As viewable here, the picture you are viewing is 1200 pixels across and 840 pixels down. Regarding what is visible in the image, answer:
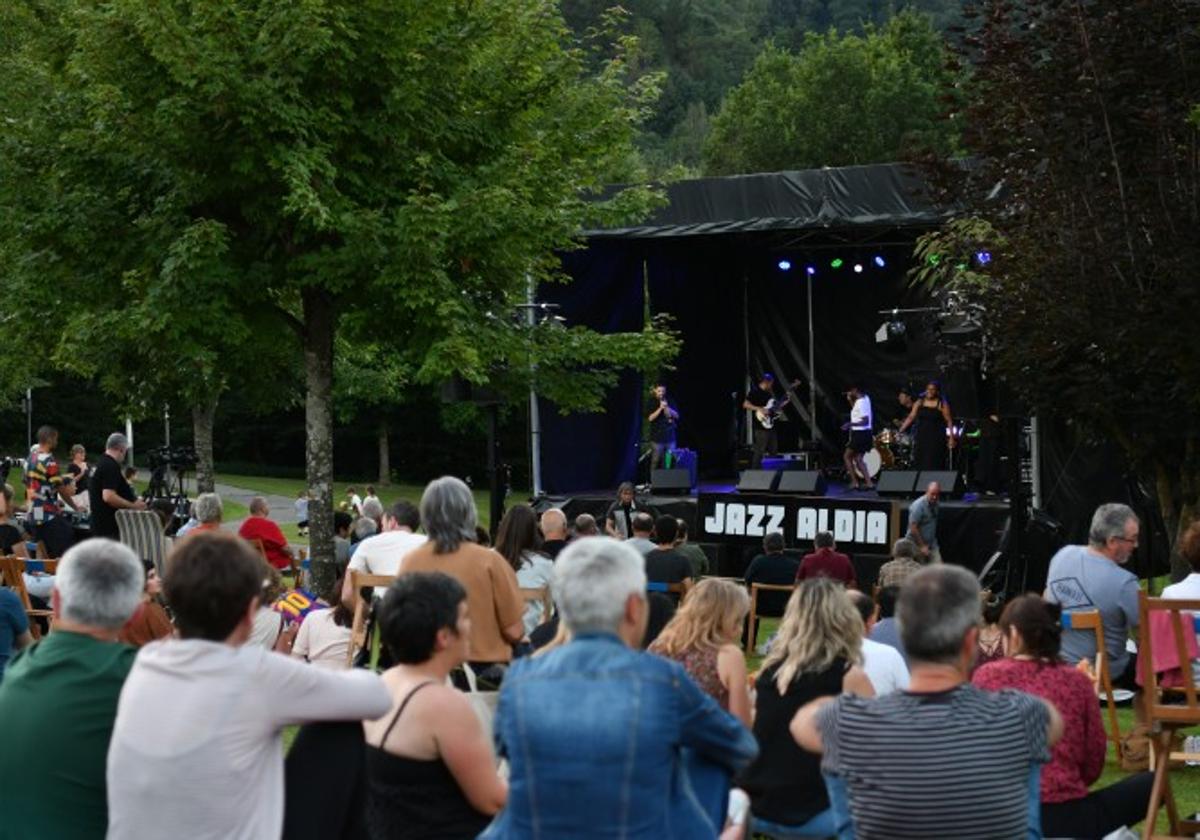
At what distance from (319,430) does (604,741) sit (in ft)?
40.1

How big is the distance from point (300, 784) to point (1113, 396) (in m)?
10.0

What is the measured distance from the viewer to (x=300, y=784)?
13.0ft

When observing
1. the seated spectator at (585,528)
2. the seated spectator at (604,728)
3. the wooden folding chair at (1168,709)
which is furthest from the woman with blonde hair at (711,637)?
the seated spectator at (585,528)

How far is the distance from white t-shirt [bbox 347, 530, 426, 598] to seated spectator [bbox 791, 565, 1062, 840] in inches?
174

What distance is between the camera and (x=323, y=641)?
27.4 feet

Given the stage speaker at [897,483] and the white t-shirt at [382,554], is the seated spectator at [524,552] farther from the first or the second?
the stage speaker at [897,483]

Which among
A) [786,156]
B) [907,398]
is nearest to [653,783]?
[907,398]

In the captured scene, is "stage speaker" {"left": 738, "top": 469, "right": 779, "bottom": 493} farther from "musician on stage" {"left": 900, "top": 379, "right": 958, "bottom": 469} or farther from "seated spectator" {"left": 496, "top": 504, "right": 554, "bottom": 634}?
"seated spectator" {"left": 496, "top": 504, "right": 554, "bottom": 634}

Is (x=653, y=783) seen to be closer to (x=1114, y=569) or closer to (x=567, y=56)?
(x=1114, y=569)

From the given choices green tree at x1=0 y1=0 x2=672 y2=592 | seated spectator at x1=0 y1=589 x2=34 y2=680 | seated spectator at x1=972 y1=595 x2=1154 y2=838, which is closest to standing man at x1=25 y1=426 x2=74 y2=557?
green tree at x1=0 y1=0 x2=672 y2=592

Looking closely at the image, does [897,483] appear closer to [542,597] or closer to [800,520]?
[800,520]

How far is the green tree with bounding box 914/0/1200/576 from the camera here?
40.8 ft

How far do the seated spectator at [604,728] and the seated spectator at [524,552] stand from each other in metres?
4.73

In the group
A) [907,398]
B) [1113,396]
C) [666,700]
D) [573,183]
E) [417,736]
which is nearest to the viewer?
[666,700]
